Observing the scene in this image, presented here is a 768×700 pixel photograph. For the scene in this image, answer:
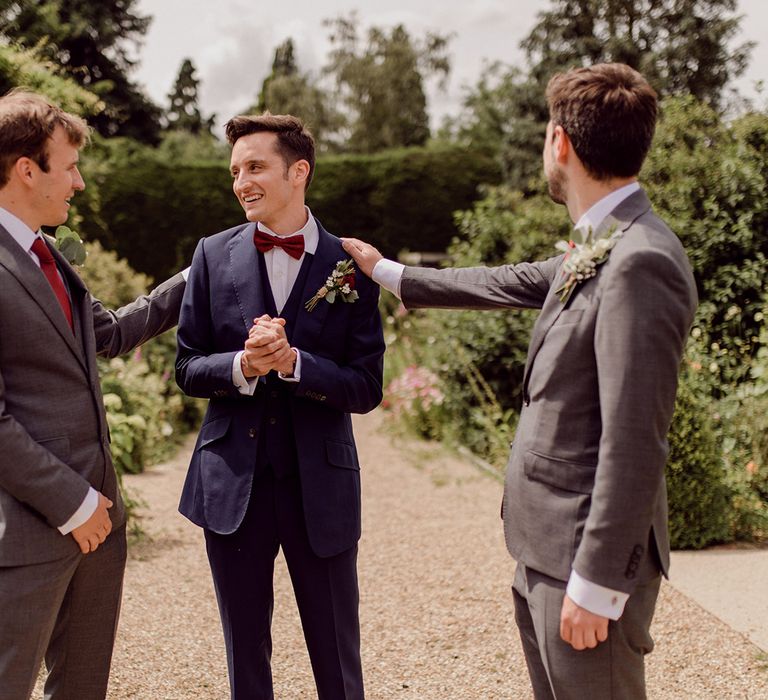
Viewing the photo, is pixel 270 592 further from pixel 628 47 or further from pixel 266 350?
pixel 628 47

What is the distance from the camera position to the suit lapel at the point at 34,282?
1936 millimetres

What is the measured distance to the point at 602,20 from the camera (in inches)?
886

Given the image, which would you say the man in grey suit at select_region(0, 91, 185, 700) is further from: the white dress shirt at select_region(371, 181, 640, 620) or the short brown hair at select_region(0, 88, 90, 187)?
the white dress shirt at select_region(371, 181, 640, 620)

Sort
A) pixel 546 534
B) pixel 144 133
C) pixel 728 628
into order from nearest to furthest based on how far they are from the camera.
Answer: pixel 546 534 < pixel 728 628 < pixel 144 133

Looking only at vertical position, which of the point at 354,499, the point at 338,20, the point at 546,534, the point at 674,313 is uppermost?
the point at 338,20

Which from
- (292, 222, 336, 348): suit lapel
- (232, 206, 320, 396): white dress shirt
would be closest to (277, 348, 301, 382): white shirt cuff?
(292, 222, 336, 348): suit lapel

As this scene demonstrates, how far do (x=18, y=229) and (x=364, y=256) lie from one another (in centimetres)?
97

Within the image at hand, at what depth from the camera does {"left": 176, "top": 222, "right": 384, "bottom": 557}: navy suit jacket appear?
234 cm

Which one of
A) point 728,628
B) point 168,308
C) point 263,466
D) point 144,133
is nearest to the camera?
point 263,466

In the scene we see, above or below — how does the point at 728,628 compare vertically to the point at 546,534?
below

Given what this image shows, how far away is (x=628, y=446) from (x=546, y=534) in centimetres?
31

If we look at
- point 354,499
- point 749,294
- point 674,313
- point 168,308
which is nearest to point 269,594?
point 354,499

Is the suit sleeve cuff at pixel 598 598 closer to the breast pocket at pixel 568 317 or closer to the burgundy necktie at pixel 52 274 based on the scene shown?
the breast pocket at pixel 568 317

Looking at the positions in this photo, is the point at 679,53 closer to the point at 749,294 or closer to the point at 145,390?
the point at 749,294
